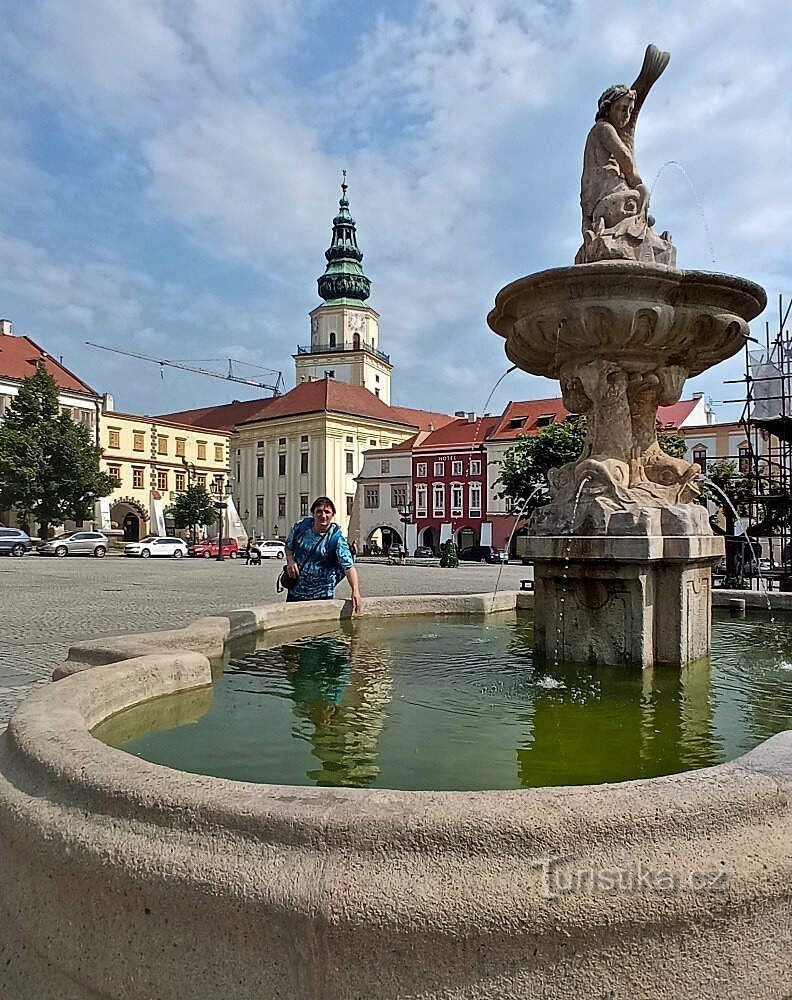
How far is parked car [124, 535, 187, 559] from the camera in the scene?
49.4 meters

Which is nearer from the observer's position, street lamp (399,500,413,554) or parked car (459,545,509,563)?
parked car (459,545,509,563)

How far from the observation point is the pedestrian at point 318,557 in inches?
264

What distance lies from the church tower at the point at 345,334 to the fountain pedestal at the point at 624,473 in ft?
266

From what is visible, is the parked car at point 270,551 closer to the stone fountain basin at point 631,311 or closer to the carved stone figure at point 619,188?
the carved stone figure at point 619,188

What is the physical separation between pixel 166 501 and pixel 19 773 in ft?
226

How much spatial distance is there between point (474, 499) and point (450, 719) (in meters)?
56.3

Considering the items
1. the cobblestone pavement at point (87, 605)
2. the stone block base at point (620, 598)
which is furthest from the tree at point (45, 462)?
the stone block base at point (620, 598)

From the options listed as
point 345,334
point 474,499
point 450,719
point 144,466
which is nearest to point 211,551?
point 144,466

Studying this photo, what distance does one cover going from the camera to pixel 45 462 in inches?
1962

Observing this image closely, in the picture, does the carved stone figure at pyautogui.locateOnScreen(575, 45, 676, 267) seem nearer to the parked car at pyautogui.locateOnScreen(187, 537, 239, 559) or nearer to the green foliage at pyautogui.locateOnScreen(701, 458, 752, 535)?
the green foliage at pyautogui.locateOnScreen(701, 458, 752, 535)

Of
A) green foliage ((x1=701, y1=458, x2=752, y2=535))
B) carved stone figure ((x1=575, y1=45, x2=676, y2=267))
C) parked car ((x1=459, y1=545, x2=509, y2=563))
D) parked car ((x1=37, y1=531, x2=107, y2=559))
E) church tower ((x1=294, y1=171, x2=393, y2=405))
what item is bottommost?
parked car ((x1=459, y1=545, x2=509, y2=563))

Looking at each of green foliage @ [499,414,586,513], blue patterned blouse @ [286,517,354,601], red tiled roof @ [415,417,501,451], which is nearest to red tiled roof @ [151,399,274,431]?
red tiled roof @ [415,417,501,451]

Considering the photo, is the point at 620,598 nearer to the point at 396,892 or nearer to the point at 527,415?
the point at 396,892

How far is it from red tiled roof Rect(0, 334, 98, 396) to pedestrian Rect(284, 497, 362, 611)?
189ft
